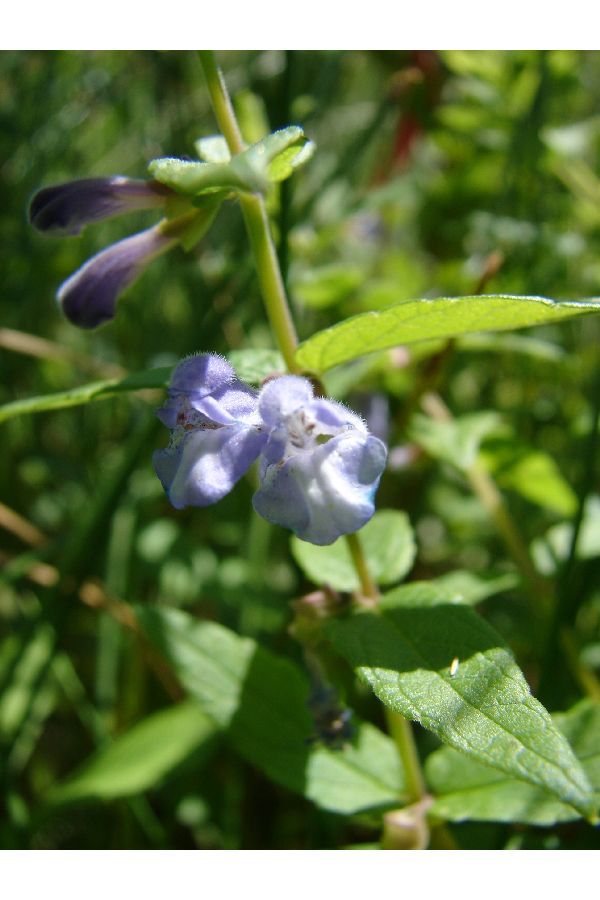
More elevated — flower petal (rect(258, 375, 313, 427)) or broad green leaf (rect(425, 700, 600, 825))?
flower petal (rect(258, 375, 313, 427))

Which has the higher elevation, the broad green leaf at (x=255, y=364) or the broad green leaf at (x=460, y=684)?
the broad green leaf at (x=255, y=364)

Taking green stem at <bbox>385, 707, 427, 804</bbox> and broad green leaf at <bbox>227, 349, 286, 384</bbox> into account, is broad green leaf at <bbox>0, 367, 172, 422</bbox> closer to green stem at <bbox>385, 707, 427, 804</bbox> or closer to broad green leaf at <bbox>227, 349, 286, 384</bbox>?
broad green leaf at <bbox>227, 349, 286, 384</bbox>

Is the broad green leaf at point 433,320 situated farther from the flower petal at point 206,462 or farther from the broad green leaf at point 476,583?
the broad green leaf at point 476,583

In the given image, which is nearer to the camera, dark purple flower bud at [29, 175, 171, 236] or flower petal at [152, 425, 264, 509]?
flower petal at [152, 425, 264, 509]

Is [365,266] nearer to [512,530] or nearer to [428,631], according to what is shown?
[512,530]

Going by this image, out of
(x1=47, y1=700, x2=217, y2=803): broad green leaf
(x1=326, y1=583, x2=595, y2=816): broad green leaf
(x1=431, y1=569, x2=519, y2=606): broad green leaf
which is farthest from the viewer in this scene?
(x1=47, y1=700, x2=217, y2=803): broad green leaf

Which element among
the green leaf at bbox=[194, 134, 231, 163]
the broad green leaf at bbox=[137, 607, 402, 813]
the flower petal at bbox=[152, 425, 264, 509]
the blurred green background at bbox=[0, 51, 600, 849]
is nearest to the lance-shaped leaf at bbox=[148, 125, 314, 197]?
the green leaf at bbox=[194, 134, 231, 163]

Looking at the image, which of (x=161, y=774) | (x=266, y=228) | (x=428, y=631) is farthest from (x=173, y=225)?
(x=161, y=774)

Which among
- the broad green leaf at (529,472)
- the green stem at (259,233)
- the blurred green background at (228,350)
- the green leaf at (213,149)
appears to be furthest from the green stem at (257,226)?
the broad green leaf at (529,472)
